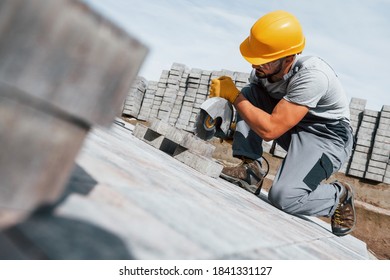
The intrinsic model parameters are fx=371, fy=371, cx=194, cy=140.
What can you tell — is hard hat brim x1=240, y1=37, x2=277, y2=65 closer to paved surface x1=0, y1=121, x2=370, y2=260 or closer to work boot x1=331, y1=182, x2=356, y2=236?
work boot x1=331, y1=182, x2=356, y2=236

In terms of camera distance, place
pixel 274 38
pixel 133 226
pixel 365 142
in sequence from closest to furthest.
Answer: pixel 133 226, pixel 274 38, pixel 365 142

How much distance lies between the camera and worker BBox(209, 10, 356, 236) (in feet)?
9.53

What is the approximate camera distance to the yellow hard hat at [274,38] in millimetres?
3012

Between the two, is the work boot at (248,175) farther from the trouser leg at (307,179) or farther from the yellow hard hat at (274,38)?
the yellow hard hat at (274,38)

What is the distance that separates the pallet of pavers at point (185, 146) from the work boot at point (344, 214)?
110 cm

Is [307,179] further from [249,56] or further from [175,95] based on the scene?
[175,95]

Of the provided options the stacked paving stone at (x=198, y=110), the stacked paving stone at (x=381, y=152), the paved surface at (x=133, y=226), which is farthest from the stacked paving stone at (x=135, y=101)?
the paved surface at (x=133, y=226)

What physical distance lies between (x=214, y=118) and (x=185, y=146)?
1.26 ft

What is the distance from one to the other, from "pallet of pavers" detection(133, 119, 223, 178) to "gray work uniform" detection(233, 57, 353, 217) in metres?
0.60

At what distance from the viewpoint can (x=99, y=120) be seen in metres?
0.88

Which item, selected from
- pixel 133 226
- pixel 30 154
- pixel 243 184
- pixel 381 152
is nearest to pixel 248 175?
pixel 243 184

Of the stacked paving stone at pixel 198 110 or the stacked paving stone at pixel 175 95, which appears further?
the stacked paving stone at pixel 175 95

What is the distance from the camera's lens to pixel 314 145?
10.5 feet

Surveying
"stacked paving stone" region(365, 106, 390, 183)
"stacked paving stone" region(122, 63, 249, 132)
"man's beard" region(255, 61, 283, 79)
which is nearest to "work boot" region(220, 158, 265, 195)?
"man's beard" region(255, 61, 283, 79)
